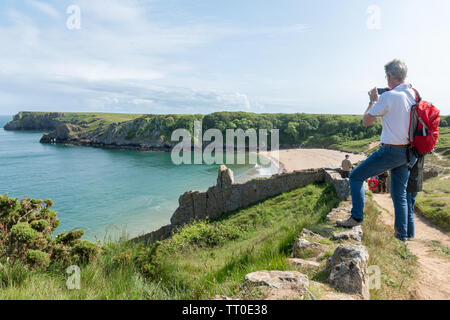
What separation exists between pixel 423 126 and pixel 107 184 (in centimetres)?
4989

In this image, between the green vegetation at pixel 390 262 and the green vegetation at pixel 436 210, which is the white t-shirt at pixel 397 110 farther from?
the green vegetation at pixel 436 210

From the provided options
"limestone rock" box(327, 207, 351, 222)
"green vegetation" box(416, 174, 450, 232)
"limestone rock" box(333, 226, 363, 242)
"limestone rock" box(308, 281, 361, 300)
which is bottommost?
"green vegetation" box(416, 174, 450, 232)

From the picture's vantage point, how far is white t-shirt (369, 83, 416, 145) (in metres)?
4.02

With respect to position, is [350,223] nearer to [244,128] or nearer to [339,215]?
[339,215]

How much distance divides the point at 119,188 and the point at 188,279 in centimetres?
4366

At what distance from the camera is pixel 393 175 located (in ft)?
15.2

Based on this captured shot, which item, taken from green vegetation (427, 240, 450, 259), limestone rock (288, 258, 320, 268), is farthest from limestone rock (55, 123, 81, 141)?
green vegetation (427, 240, 450, 259)

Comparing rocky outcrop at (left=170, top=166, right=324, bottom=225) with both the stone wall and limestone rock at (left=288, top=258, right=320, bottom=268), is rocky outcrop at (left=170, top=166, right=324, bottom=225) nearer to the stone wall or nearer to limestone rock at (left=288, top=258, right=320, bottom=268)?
the stone wall

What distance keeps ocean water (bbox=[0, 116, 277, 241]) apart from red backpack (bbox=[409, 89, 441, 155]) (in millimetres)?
17898

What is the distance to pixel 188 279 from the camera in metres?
4.39

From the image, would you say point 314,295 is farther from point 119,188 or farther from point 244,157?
point 244,157

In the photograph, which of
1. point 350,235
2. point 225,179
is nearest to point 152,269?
point 350,235
